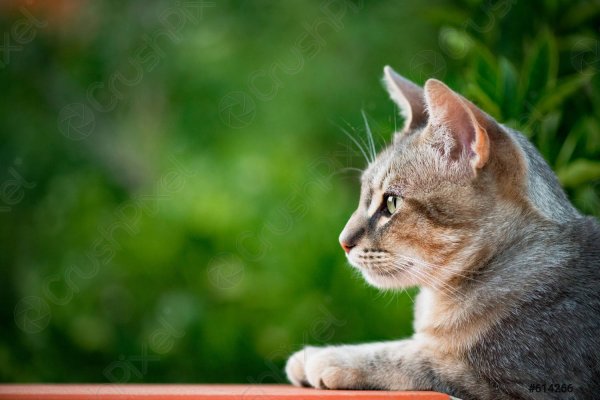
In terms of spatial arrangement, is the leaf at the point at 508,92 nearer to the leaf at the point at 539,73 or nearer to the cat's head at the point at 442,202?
the leaf at the point at 539,73

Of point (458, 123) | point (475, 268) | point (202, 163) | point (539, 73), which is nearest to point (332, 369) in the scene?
point (475, 268)

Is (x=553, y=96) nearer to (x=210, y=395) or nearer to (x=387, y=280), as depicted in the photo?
(x=387, y=280)

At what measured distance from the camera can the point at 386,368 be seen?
1279mm

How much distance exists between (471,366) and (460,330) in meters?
0.08

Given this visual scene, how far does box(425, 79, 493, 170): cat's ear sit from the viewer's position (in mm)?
1301

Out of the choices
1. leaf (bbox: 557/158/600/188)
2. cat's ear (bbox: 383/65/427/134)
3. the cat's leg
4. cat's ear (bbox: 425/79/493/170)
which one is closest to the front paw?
the cat's leg

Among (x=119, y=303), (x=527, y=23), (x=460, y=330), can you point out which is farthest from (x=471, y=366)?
(x=119, y=303)

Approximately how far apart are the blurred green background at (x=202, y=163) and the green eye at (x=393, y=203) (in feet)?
2.57

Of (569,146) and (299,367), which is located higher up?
(569,146)

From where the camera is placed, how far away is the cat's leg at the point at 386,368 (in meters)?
1.23

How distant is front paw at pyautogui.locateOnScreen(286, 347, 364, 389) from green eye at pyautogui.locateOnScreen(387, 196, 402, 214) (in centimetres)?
28

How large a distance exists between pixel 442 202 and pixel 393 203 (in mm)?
105

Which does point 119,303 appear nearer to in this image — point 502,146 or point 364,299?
point 364,299

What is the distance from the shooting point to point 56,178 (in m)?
2.95
